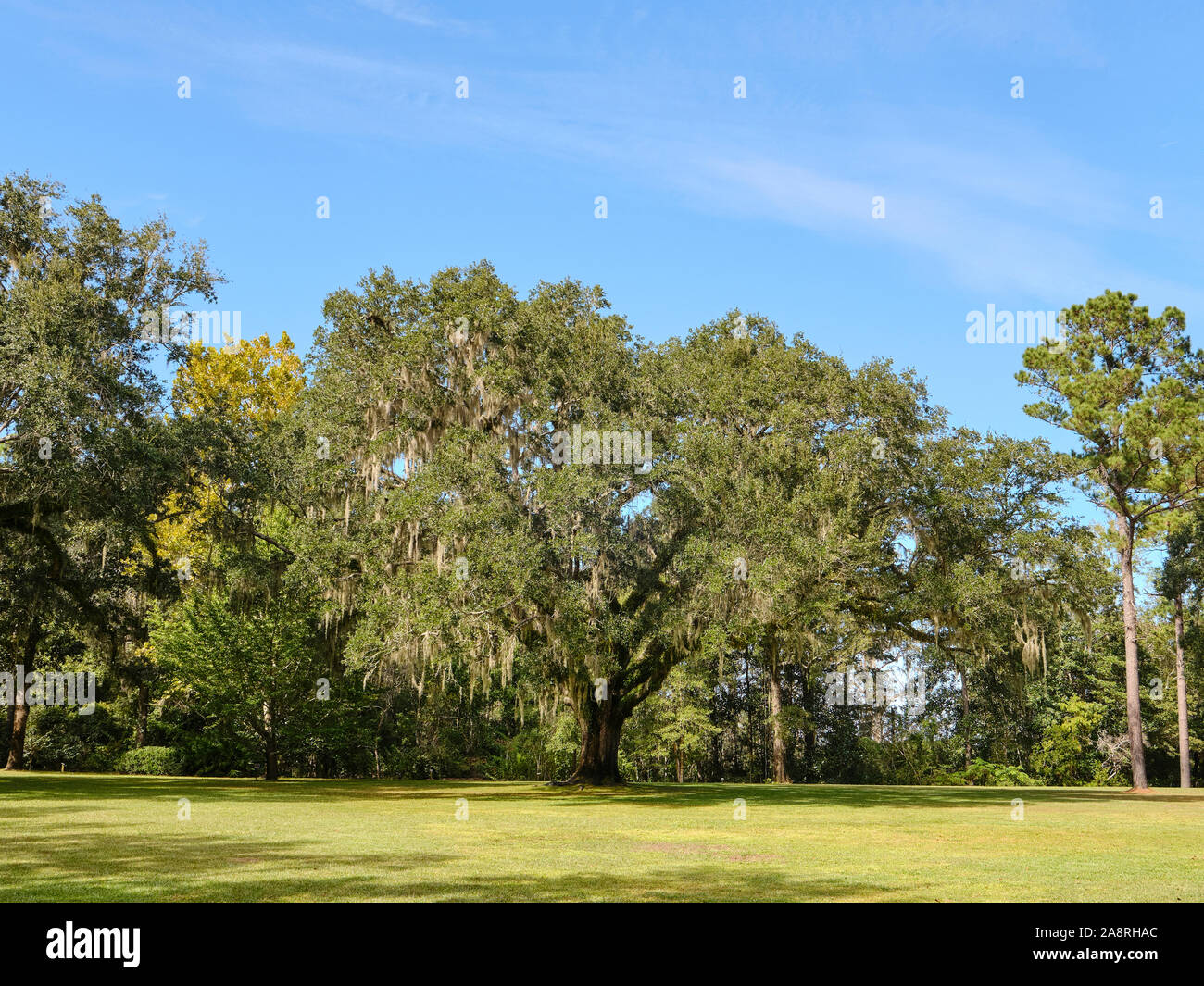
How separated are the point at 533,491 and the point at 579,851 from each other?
13006mm

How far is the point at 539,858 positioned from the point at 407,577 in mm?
12665

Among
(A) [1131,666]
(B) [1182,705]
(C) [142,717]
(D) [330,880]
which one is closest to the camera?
(D) [330,880]

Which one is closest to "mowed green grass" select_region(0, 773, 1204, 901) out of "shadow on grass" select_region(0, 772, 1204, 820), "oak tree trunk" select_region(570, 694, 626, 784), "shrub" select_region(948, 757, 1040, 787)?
"shadow on grass" select_region(0, 772, 1204, 820)

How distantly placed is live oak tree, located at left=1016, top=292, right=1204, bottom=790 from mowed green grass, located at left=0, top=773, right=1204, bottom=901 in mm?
12570

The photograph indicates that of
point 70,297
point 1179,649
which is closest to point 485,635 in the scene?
point 70,297

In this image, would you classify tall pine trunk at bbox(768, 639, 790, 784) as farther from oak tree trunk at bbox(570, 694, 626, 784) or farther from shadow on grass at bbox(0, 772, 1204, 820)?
oak tree trunk at bbox(570, 694, 626, 784)

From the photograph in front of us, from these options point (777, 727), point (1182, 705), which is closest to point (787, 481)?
point (777, 727)

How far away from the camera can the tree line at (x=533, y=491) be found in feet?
75.8

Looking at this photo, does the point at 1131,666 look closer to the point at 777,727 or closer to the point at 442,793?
the point at 777,727

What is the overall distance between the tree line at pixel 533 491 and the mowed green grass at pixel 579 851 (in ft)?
15.2

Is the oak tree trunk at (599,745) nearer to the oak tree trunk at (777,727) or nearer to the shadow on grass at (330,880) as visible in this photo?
the oak tree trunk at (777,727)

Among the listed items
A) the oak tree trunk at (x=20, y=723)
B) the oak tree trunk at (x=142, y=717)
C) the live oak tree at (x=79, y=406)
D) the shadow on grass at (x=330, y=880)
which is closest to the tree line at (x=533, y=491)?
the live oak tree at (x=79, y=406)

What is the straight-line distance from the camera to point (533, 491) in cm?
2503

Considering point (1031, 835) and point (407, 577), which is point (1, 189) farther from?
point (1031, 835)
